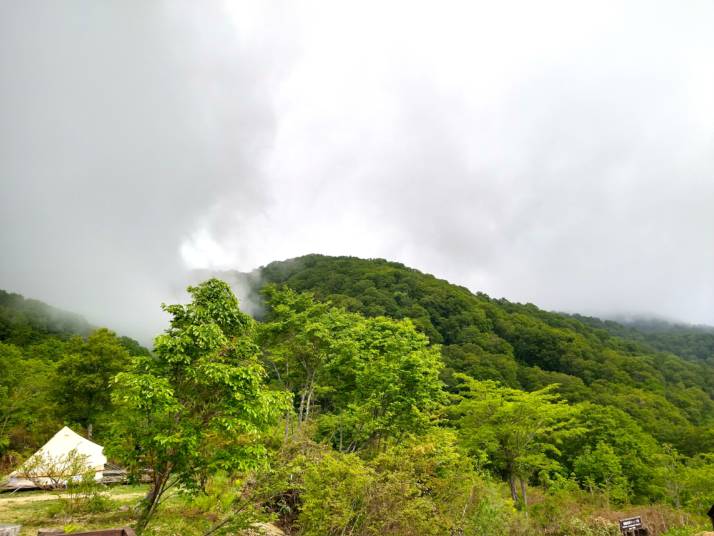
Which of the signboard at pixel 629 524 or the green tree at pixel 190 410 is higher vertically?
the green tree at pixel 190 410

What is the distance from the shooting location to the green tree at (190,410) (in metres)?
8.13

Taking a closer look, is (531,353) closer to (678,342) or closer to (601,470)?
(601,470)

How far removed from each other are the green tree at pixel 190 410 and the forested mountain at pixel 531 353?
33503 mm

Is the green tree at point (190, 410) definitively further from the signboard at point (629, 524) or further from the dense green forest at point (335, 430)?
the signboard at point (629, 524)

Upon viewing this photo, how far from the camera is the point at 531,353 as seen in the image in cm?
6372

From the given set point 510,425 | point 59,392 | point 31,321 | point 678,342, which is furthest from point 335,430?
point 678,342

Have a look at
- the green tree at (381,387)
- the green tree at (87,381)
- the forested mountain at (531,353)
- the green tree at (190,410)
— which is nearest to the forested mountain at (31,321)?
the forested mountain at (531,353)

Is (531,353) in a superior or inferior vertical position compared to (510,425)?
superior

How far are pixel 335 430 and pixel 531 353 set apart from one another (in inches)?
2141

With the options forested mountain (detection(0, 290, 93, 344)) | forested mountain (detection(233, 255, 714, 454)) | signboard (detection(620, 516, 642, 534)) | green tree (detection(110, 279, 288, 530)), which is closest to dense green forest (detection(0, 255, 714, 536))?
green tree (detection(110, 279, 288, 530))

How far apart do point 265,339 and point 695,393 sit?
2687 inches

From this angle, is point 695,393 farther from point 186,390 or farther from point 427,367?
point 186,390

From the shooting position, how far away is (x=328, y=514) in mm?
9570

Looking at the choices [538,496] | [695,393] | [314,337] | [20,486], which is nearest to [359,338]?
[314,337]
